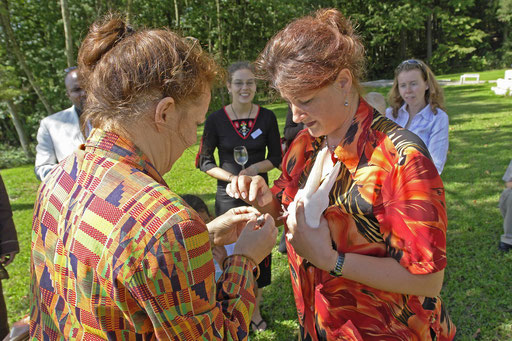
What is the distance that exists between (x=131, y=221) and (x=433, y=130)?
3.60m

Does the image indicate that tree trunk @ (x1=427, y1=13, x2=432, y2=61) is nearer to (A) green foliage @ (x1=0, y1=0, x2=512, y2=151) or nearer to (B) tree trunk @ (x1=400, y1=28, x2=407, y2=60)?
(A) green foliage @ (x1=0, y1=0, x2=512, y2=151)

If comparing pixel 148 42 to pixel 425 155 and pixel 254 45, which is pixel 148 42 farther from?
pixel 254 45

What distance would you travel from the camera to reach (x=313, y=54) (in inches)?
62.0

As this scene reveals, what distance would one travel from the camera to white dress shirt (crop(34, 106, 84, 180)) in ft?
12.0

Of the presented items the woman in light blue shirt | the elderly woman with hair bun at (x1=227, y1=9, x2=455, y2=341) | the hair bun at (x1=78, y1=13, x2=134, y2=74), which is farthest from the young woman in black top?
the hair bun at (x1=78, y1=13, x2=134, y2=74)

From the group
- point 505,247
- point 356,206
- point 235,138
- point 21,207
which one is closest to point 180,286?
point 356,206

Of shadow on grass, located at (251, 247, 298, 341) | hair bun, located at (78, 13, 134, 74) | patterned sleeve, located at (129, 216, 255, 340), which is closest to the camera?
→ patterned sleeve, located at (129, 216, 255, 340)

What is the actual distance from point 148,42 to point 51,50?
19103 millimetres

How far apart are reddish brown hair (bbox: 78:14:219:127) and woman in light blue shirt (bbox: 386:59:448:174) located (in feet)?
10.3

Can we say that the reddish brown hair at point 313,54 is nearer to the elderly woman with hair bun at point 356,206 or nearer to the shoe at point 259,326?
the elderly woman with hair bun at point 356,206

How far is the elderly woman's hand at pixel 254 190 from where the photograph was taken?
6.85 ft

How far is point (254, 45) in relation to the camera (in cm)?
2194

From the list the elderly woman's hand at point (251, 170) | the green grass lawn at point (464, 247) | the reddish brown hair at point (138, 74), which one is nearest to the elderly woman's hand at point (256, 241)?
the green grass lawn at point (464, 247)

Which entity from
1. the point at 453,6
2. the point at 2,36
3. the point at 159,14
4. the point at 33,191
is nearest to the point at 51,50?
the point at 2,36
